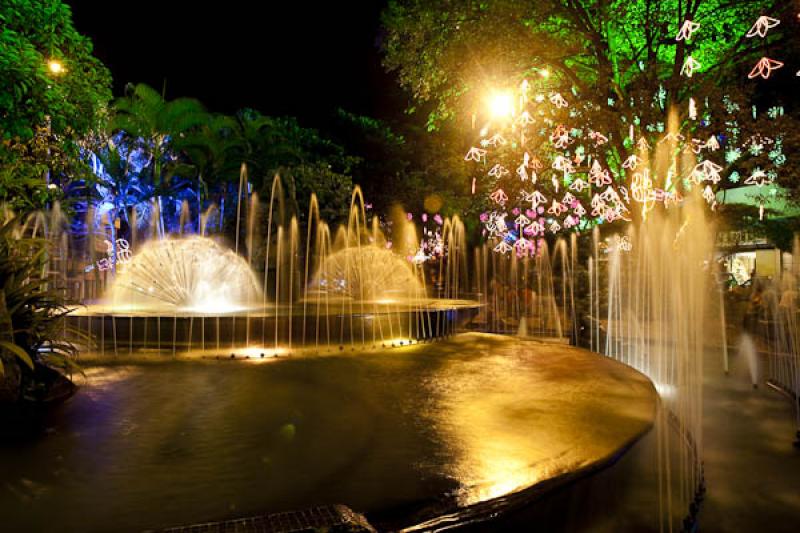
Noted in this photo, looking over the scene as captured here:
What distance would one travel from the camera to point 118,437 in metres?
4.57

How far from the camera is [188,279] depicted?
12633 mm

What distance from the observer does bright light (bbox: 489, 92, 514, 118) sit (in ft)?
41.6

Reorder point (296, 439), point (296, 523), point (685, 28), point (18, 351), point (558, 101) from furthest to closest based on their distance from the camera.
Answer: point (558, 101) → point (685, 28) → point (296, 439) → point (18, 351) → point (296, 523)

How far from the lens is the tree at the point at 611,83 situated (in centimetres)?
1073

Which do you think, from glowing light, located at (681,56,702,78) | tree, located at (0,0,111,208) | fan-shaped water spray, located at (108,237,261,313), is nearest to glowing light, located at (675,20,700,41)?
glowing light, located at (681,56,702,78)

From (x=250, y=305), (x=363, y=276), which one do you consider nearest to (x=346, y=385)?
(x=250, y=305)

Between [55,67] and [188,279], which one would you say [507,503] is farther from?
[188,279]

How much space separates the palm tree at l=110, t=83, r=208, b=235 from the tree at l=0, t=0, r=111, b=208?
52.9 feet

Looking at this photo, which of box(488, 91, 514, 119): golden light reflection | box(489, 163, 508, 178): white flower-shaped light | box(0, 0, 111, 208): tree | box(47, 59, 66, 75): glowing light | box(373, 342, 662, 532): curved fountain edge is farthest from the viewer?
box(489, 163, 508, 178): white flower-shaped light

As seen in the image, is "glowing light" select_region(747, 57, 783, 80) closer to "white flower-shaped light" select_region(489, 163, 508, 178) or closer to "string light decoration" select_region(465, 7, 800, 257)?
"string light decoration" select_region(465, 7, 800, 257)

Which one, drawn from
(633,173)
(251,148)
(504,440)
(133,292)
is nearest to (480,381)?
(504,440)

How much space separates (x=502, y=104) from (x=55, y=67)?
8816mm

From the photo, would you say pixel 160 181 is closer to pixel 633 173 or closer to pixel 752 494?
pixel 633 173

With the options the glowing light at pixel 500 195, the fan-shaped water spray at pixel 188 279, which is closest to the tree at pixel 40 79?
the fan-shaped water spray at pixel 188 279
